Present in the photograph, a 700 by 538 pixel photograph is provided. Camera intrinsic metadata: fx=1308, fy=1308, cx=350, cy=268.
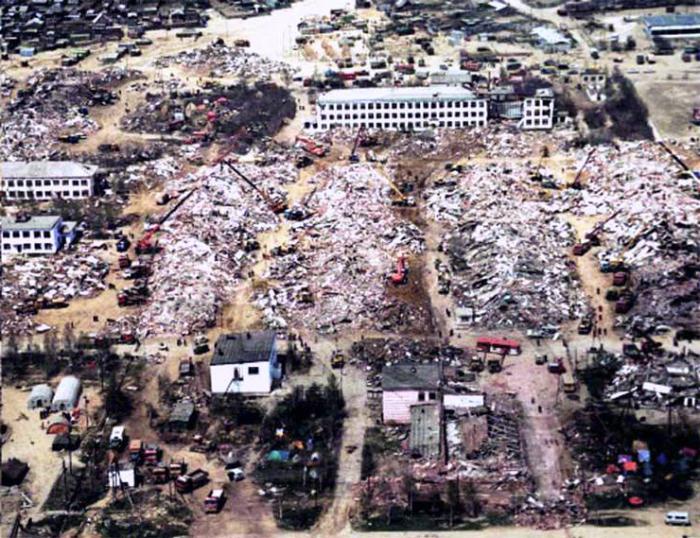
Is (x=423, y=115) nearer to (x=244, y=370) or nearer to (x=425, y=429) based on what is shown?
(x=244, y=370)

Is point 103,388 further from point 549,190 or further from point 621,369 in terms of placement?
point 549,190

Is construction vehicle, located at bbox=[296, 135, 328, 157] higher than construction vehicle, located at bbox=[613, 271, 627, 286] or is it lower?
lower

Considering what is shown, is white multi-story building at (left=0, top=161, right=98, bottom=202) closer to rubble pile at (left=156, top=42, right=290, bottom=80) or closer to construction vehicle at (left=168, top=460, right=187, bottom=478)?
rubble pile at (left=156, top=42, right=290, bottom=80)

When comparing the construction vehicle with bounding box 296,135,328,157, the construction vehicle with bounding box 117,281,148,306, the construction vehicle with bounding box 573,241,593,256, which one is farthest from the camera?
the construction vehicle with bounding box 296,135,328,157

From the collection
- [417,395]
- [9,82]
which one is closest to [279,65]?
[9,82]

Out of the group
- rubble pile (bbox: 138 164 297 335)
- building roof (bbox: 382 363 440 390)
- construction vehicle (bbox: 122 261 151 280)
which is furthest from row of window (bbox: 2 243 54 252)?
building roof (bbox: 382 363 440 390)

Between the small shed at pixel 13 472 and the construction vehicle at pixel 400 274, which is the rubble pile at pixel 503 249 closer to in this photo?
the construction vehicle at pixel 400 274
